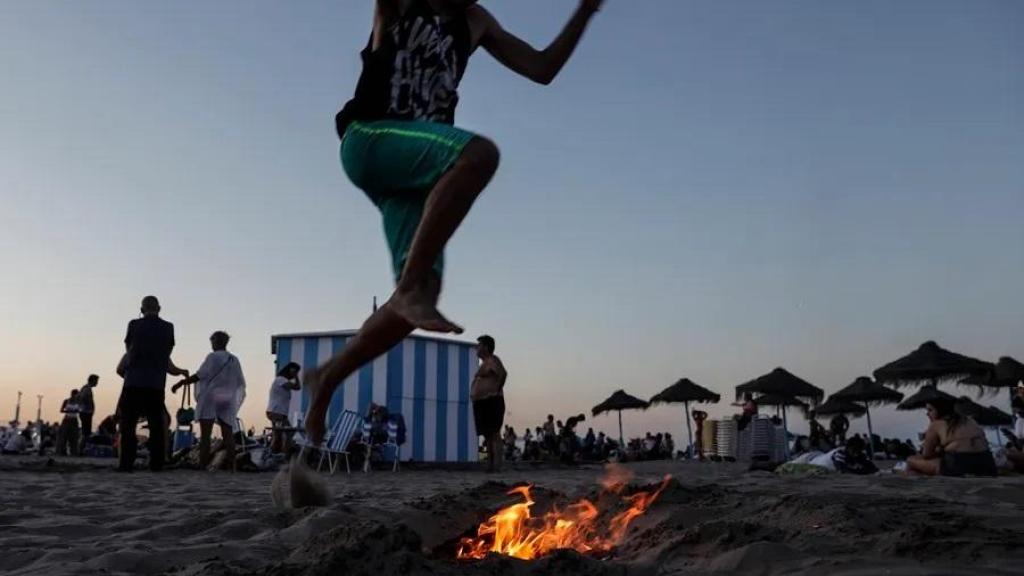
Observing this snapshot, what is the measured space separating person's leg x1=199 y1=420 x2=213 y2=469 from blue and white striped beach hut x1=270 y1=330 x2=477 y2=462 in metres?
4.58

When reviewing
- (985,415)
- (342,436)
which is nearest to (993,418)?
(985,415)

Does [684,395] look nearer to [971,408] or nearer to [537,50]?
[971,408]

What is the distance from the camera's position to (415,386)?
46.4 ft

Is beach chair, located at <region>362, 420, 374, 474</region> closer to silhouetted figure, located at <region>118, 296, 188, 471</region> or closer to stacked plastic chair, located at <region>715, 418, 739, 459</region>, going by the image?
silhouetted figure, located at <region>118, 296, 188, 471</region>

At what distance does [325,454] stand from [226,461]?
2001 mm

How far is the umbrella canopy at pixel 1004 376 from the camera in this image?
17094 mm

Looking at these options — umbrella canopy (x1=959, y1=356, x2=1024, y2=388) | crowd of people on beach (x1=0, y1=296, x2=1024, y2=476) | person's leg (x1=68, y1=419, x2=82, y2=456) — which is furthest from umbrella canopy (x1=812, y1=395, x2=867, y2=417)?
person's leg (x1=68, y1=419, x2=82, y2=456)

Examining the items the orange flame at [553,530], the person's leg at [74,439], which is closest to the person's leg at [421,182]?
the orange flame at [553,530]

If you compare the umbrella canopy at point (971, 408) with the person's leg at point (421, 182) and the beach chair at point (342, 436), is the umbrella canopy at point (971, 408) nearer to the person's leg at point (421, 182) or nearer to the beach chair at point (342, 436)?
the beach chair at point (342, 436)

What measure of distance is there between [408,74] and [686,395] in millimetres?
21673

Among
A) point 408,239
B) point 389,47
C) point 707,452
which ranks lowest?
point 707,452

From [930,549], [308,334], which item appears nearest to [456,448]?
[308,334]

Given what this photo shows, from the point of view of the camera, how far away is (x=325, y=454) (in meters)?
10.4

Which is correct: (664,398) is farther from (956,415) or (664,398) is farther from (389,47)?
(389,47)
